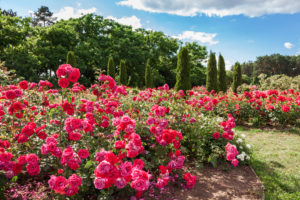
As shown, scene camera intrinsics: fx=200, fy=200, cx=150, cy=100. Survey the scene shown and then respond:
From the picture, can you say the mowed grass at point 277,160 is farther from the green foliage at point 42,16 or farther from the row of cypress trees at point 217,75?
the green foliage at point 42,16

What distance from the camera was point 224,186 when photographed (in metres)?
3.05

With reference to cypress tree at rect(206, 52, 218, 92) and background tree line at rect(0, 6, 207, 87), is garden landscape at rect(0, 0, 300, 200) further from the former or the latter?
background tree line at rect(0, 6, 207, 87)

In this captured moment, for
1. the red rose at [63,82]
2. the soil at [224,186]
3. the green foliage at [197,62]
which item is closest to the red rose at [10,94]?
the red rose at [63,82]

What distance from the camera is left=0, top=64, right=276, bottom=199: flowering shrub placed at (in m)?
1.80

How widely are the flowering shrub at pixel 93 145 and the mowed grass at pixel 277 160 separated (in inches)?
23.2

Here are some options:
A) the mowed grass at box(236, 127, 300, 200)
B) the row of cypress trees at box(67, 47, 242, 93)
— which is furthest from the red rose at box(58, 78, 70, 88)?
the row of cypress trees at box(67, 47, 242, 93)

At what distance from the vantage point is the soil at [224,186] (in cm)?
277

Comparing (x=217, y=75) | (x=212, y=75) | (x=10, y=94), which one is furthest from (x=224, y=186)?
(x=217, y=75)

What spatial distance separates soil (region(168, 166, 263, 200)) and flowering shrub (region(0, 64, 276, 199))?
0.18 metres

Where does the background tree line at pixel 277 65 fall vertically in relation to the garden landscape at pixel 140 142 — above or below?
above

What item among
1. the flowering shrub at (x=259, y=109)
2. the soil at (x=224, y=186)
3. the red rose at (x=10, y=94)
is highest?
the red rose at (x=10, y=94)

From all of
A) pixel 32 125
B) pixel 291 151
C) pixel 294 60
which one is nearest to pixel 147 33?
pixel 291 151

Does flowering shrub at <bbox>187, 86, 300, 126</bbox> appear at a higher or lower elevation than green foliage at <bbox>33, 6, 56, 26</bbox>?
lower

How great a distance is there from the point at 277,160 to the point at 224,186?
207 cm
